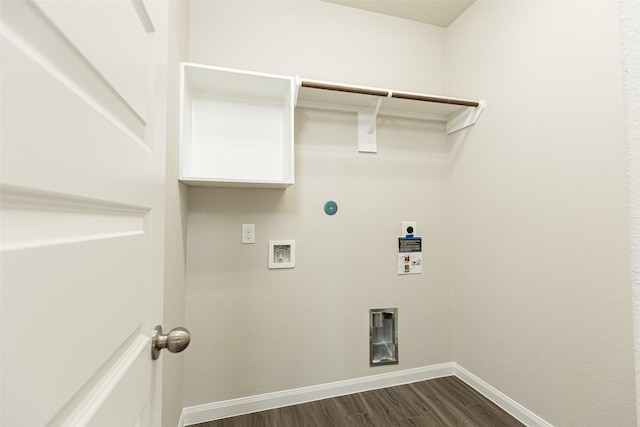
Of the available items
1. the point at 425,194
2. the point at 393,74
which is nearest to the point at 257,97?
the point at 393,74

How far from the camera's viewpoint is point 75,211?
34 cm

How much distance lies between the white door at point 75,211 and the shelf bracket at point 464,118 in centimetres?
197

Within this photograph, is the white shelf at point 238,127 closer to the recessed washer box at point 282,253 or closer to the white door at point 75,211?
the recessed washer box at point 282,253

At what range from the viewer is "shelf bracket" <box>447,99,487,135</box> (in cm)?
190

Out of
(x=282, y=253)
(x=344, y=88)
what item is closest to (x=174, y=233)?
(x=282, y=253)

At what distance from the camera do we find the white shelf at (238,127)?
1.59 m

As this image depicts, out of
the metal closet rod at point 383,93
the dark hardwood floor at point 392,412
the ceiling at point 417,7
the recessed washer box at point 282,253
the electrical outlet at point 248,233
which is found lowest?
→ the dark hardwood floor at point 392,412

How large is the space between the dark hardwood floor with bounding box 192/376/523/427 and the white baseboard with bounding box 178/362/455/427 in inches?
1.2

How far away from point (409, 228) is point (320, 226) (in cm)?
69

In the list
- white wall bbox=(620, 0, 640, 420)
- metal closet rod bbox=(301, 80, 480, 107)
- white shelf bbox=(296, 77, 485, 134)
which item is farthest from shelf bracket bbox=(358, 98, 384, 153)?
white wall bbox=(620, 0, 640, 420)

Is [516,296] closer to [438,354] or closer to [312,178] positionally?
[438,354]

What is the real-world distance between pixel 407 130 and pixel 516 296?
1320 mm

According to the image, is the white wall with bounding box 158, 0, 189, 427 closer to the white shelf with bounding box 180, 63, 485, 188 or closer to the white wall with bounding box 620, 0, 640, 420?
the white shelf with bounding box 180, 63, 485, 188

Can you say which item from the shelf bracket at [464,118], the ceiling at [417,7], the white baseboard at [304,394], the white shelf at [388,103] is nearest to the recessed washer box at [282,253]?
the white baseboard at [304,394]
